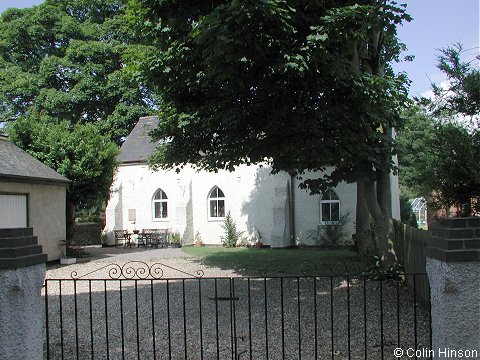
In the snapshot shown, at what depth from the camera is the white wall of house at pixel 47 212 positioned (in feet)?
53.2

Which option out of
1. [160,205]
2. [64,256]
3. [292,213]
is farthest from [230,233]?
[64,256]

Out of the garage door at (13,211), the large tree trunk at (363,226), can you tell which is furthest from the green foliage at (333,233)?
the garage door at (13,211)

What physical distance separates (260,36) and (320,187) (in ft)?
18.9

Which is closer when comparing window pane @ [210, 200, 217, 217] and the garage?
the garage

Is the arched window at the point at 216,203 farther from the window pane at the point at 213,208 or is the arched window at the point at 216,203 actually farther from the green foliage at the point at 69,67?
the green foliage at the point at 69,67

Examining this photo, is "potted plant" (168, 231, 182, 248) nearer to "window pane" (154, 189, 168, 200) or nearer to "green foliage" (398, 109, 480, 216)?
"window pane" (154, 189, 168, 200)

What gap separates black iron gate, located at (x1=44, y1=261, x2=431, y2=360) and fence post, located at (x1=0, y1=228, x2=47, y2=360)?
0.94 m

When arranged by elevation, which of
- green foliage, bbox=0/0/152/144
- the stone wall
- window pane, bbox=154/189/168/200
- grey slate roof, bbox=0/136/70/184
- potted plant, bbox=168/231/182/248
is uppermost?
green foliage, bbox=0/0/152/144

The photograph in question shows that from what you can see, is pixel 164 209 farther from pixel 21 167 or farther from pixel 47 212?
pixel 21 167

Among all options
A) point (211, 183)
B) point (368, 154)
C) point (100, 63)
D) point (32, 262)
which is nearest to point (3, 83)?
point (100, 63)

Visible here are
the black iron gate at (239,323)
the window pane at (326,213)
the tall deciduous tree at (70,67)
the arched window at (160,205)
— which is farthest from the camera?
the tall deciduous tree at (70,67)

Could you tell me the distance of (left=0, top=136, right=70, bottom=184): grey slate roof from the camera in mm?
15008

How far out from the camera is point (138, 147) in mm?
27969

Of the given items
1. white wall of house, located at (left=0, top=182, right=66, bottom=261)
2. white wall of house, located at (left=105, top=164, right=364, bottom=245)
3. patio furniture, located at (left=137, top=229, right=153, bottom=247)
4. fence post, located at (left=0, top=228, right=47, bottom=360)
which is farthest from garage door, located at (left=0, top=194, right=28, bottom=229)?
fence post, located at (left=0, top=228, right=47, bottom=360)
